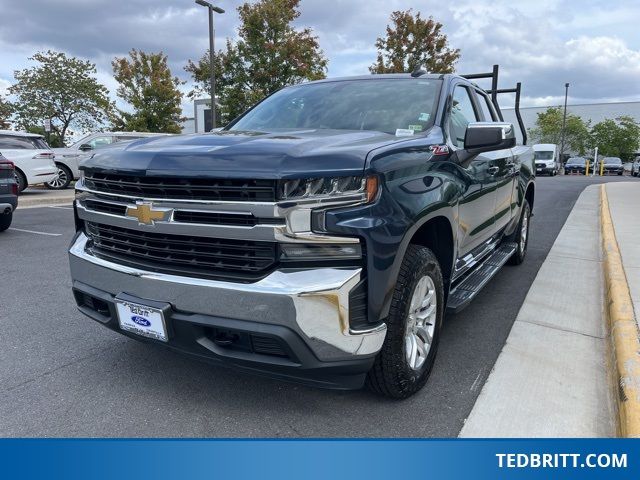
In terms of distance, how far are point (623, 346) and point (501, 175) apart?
1657mm

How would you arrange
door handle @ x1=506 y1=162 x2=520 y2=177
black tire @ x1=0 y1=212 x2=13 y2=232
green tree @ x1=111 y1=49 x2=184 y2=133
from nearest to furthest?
door handle @ x1=506 y1=162 x2=520 y2=177 → black tire @ x1=0 y1=212 x2=13 y2=232 → green tree @ x1=111 y1=49 x2=184 y2=133

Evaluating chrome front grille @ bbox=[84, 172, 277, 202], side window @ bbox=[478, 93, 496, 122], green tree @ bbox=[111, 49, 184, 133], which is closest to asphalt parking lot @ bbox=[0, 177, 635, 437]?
chrome front grille @ bbox=[84, 172, 277, 202]

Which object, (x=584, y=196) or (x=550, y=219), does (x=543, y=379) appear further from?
(x=584, y=196)

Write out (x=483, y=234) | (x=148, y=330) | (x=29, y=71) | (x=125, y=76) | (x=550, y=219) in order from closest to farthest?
(x=148, y=330), (x=483, y=234), (x=550, y=219), (x=125, y=76), (x=29, y=71)

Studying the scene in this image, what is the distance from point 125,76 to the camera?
24906mm

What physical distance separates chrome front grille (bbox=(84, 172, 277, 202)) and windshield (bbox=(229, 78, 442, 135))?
1.20 meters

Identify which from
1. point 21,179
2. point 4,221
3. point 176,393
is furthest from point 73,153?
point 176,393

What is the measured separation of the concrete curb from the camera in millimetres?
2443

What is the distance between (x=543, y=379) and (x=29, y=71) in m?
35.3

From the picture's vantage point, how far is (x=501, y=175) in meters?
4.25

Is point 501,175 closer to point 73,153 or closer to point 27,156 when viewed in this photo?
point 27,156

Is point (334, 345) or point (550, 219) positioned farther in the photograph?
point (550, 219)

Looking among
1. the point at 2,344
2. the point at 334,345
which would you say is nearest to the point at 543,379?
the point at 334,345

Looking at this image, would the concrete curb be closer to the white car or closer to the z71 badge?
the z71 badge
